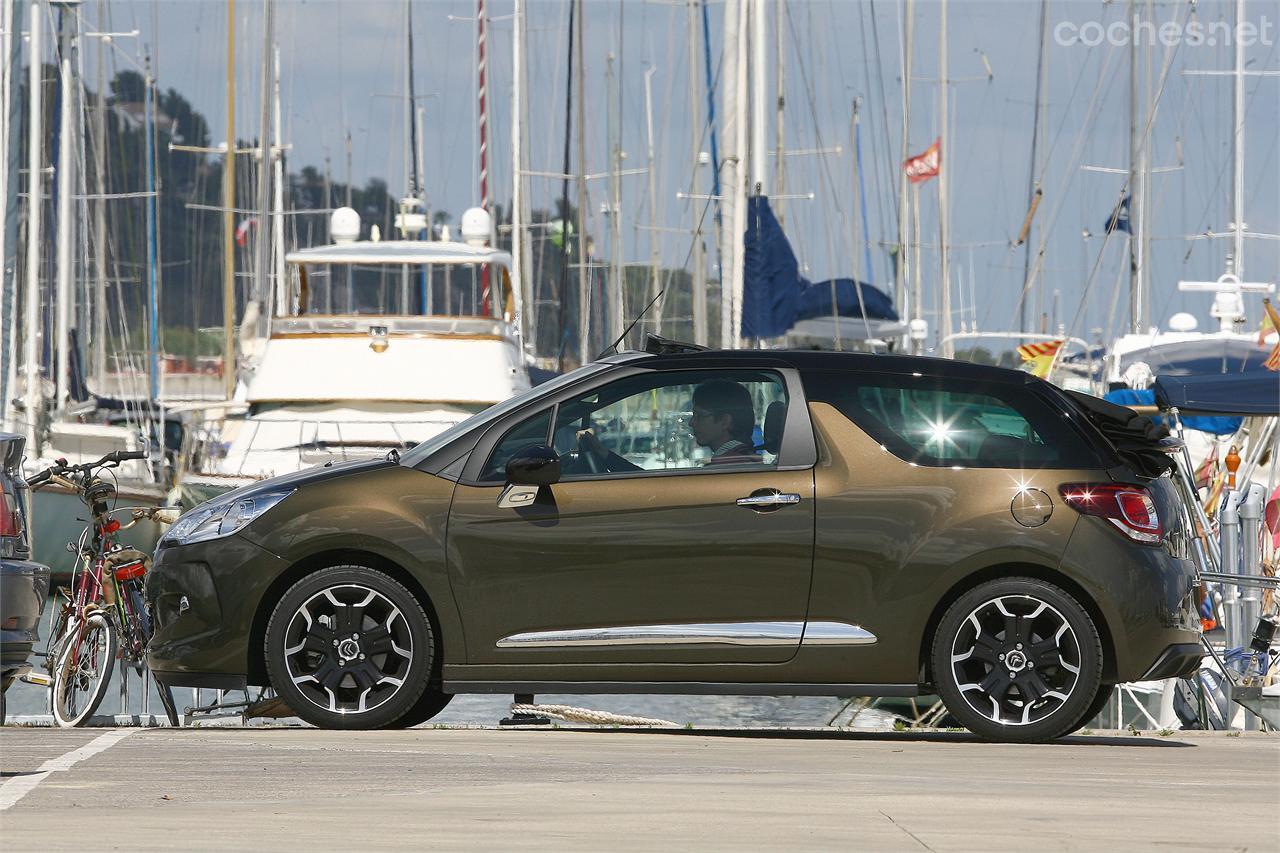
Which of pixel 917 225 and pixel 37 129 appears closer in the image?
pixel 37 129

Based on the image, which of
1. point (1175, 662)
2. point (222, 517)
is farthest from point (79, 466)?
point (1175, 662)

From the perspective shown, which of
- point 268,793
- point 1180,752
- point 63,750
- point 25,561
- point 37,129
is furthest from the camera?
point 37,129

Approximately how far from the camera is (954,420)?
8953 mm

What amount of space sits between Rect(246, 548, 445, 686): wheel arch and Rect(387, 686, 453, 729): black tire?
0.17 metres

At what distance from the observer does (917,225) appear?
137 ft

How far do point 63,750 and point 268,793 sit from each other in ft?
6.13

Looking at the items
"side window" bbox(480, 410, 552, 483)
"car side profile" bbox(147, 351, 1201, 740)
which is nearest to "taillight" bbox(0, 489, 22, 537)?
"car side profile" bbox(147, 351, 1201, 740)

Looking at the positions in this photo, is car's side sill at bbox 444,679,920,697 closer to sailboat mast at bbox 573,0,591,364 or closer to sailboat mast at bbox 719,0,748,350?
sailboat mast at bbox 719,0,748,350

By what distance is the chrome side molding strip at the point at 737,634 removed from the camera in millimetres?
8727

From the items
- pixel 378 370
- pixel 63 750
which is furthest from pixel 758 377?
pixel 378 370

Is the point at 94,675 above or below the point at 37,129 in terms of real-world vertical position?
below

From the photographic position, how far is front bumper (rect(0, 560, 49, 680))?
29.8 ft

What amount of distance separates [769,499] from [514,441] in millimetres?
1089

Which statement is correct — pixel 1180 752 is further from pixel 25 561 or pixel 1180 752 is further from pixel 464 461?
pixel 25 561
